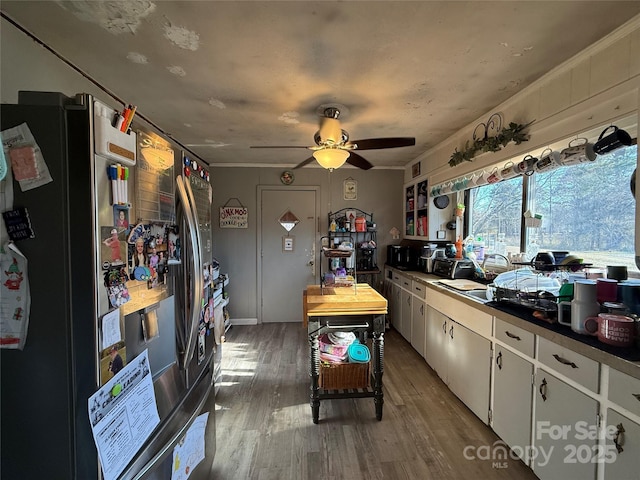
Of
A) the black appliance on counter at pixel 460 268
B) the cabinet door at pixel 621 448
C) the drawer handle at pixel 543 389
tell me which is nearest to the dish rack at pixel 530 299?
the drawer handle at pixel 543 389

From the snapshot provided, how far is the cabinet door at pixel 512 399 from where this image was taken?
160cm

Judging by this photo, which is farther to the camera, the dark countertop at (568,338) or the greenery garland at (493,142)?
the greenery garland at (493,142)

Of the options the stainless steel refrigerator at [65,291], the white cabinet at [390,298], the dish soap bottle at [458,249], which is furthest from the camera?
the white cabinet at [390,298]

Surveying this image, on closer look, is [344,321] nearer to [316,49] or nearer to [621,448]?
[621,448]

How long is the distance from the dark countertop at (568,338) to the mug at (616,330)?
0.9 inches

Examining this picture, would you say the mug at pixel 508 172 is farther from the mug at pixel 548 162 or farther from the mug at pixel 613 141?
the mug at pixel 613 141

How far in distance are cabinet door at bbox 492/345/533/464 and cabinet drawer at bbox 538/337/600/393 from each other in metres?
0.15

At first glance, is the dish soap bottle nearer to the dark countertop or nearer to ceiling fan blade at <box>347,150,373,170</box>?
the dark countertop

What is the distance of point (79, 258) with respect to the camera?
31.1 inches

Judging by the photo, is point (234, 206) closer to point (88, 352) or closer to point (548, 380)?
point (88, 352)

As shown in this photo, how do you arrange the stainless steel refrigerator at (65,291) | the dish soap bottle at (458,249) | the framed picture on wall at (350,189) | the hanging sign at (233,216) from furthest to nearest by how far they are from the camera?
the framed picture on wall at (350,189) < the hanging sign at (233,216) < the dish soap bottle at (458,249) < the stainless steel refrigerator at (65,291)

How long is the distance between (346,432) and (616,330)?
5.38 ft

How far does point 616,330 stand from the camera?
1189 mm

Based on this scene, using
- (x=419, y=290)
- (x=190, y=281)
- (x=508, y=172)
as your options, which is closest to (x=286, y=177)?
(x=419, y=290)
